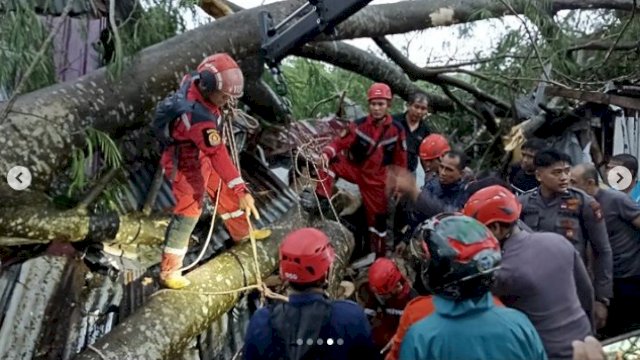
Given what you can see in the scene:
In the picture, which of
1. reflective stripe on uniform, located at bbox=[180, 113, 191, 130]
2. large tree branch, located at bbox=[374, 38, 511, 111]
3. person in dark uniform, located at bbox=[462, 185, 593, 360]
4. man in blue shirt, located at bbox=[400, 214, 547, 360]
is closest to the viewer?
man in blue shirt, located at bbox=[400, 214, 547, 360]

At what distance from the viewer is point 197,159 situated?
479 centimetres

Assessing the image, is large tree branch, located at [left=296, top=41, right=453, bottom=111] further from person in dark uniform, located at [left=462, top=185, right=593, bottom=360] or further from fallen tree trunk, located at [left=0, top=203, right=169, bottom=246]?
person in dark uniform, located at [left=462, top=185, right=593, bottom=360]

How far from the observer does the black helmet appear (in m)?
2.25

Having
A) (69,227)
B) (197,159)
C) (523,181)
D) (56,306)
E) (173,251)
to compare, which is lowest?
(56,306)

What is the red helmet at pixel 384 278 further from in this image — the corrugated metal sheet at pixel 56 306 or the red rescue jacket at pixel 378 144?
the red rescue jacket at pixel 378 144

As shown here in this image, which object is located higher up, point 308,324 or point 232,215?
point 232,215

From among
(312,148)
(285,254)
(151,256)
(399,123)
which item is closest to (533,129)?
(399,123)

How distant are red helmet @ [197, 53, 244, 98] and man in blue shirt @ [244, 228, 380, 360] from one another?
6.86 ft

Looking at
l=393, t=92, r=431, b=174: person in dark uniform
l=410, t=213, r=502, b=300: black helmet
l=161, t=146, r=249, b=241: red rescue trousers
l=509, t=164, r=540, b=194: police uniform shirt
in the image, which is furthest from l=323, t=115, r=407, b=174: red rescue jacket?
l=410, t=213, r=502, b=300: black helmet

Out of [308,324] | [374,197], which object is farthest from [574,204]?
[374,197]

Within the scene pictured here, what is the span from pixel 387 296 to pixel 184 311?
4.37 ft

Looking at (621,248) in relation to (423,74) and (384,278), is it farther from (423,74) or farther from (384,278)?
(423,74)

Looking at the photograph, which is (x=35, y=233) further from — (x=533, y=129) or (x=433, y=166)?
(x=533, y=129)

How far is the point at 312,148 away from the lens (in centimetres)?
644
